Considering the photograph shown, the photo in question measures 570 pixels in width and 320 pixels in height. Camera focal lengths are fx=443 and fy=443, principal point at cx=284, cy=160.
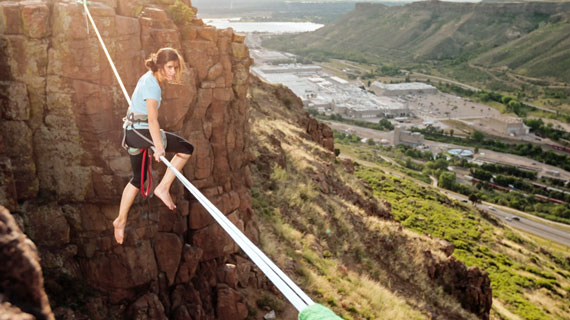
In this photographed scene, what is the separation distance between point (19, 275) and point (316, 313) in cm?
175

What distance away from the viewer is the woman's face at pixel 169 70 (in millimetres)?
6133

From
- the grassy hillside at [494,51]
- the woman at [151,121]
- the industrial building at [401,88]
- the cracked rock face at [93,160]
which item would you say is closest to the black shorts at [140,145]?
the woman at [151,121]

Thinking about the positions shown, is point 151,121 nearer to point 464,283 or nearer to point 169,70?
point 169,70

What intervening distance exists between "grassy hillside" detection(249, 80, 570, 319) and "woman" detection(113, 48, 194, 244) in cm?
691

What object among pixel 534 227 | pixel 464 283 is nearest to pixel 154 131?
pixel 464 283

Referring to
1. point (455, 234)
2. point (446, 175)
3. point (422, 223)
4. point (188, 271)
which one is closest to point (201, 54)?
point (188, 271)

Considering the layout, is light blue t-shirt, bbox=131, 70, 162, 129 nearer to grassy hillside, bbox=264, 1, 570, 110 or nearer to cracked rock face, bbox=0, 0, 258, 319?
cracked rock face, bbox=0, 0, 258, 319

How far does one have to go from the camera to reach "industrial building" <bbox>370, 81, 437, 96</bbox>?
422 feet

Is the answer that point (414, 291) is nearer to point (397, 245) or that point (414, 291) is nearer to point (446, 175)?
point (397, 245)

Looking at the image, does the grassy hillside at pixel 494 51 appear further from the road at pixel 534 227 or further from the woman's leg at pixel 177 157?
the woman's leg at pixel 177 157

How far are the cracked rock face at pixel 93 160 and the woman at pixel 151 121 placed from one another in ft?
6.98

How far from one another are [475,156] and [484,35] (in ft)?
395

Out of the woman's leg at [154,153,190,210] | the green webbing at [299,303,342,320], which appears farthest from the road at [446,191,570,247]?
the green webbing at [299,303,342,320]

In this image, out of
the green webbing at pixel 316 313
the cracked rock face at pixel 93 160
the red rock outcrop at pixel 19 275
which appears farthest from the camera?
the cracked rock face at pixel 93 160
